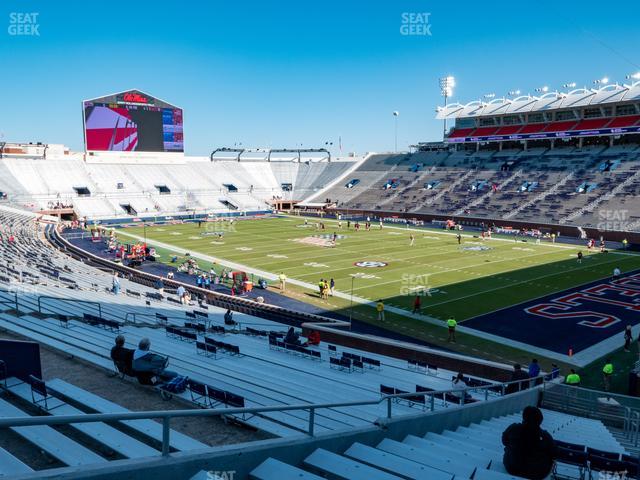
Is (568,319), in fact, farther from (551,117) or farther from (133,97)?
(133,97)

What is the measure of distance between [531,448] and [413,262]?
32.7 m

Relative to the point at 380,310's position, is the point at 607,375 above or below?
below

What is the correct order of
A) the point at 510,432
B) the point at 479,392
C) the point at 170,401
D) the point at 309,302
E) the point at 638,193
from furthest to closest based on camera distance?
the point at 638,193 → the point at 309,302 → the point at 479,392 → the point at 170,401 → the point at 510,432

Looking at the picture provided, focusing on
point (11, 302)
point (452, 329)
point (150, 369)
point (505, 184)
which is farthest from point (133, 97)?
point (150, 369)

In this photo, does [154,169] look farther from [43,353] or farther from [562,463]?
[562,463]

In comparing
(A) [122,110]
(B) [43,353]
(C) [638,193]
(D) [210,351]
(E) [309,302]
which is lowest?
(E) [309,302]

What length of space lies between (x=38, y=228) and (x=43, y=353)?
44.4m

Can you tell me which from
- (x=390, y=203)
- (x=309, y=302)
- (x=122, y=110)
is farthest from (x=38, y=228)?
(x=390, y=203)

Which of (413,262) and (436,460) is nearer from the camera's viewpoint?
(436,460)

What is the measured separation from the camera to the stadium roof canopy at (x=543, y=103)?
211ft

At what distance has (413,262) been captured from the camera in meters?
37.5

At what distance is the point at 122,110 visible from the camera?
70688 mm

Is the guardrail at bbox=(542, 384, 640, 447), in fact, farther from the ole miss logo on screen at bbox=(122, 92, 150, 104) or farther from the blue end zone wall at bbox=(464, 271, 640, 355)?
the ole miss logo on screen at bbox=(122, 92, 150, 104)

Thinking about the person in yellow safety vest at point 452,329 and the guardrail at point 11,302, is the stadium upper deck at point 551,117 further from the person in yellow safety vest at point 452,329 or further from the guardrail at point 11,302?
the guardrail at point 11,302
